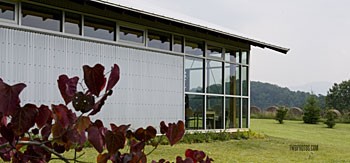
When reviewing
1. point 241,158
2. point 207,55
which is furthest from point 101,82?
point 207,55

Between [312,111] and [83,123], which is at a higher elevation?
[83,123]

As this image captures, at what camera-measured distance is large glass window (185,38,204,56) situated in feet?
35.5

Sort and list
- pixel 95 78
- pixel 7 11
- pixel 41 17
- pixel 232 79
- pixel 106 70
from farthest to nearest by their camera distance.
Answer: pixel 232 79 → pixel 106 70 → pixel 41 17 → pixel 7 11 → pixel 95 78

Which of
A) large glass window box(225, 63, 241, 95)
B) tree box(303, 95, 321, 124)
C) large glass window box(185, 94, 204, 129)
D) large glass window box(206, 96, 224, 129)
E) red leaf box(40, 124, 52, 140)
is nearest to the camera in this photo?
red leaf box(40, 124, 52, 140)

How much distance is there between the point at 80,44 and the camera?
8.30m

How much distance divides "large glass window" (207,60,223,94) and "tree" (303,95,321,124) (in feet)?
45.8

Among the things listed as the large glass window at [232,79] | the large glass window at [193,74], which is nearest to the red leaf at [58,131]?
the large glass window at [193,74]

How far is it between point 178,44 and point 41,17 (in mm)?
3788

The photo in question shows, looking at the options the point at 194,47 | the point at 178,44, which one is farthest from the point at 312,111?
the point at 178,44

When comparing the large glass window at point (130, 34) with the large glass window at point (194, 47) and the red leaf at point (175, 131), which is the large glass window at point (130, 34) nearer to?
the large glass window at point (194, 47)

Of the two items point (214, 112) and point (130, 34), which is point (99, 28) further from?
point (214, 112)

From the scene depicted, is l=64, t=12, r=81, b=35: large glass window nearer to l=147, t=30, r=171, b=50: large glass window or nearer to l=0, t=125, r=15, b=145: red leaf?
l=147, t=30, r=171, b=50: large glass window

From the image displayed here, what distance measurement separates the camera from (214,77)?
1141 centimetres

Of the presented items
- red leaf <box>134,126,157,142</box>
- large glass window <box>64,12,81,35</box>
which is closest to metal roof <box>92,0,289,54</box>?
large glass window <box>64,12,81,35</box>
